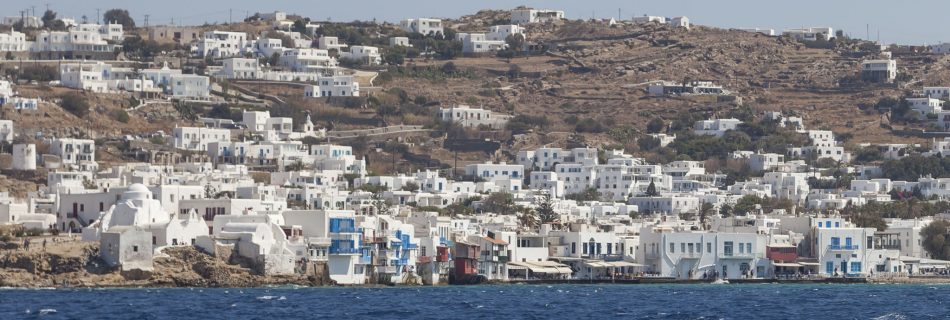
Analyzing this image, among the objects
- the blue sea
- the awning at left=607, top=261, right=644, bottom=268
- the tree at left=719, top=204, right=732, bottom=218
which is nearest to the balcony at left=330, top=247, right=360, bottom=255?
the blue sea

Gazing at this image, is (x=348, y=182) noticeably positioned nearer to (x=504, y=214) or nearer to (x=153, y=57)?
(x=504, y=214)

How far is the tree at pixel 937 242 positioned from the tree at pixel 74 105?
54930 millimetres

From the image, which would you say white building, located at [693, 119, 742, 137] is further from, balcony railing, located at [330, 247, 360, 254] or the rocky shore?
the rocky shore

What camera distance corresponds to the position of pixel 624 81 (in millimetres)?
184875

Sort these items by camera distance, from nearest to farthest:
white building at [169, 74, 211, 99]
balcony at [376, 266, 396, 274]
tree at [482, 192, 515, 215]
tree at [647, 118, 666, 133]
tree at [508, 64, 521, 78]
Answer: balcony at [376, 266, 396, 274], tree at [482, 192, 515, 215], white building at [169, 74, 211, 99], tree at [647, 118, 666, 133], tree at [508, 64, 521, 78]

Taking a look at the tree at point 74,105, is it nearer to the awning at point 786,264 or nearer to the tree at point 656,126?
the tree at point 656,126

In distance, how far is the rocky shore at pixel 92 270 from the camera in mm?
92125

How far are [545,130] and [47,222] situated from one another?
2703 inches

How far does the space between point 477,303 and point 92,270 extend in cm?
1511

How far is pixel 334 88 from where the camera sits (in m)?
167

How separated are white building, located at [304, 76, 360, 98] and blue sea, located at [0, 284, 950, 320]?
6777 cm

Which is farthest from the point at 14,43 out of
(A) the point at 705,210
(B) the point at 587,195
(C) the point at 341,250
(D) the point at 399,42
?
(C) the point at 341,250

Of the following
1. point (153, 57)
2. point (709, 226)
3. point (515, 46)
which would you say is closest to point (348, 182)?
point (709, 226)

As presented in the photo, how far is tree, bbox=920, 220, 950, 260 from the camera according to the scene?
114 meters
